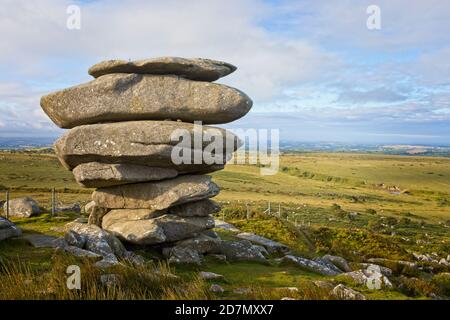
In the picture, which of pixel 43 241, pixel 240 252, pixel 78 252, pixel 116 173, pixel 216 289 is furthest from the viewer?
pixel 240 252

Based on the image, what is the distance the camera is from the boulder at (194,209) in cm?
2252

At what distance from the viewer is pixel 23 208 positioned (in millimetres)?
28547

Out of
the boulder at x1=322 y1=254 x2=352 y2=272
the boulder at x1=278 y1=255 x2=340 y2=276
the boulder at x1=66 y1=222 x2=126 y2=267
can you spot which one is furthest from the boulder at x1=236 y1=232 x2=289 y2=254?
the boulder at x1=66 y1=222 x2=126 y2=267

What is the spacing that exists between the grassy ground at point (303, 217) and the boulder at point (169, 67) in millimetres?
9324

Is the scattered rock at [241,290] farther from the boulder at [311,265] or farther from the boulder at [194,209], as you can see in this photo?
the boulder at [194,209]

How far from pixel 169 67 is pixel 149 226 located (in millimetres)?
8075

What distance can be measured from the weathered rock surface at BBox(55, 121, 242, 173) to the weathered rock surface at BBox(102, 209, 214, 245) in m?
2.75

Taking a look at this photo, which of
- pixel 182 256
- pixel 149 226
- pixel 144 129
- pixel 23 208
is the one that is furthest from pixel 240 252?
pixel 23 208

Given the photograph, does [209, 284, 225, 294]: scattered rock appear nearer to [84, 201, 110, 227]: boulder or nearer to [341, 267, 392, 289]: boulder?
[341, 267, 392, 289]: boulder

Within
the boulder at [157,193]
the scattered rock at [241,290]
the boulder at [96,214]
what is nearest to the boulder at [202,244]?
the boulder at [157,193]

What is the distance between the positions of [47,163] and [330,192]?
80.2 metres

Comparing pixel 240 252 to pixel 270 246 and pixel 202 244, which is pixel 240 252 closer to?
pixel 202 244

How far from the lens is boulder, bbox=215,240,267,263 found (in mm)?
21781
